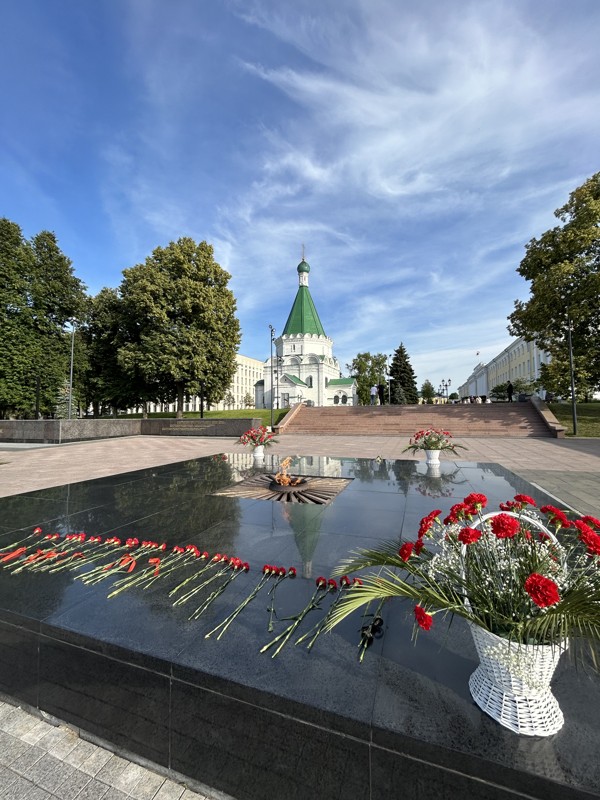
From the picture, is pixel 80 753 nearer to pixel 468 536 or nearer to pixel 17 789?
pixel 17 789

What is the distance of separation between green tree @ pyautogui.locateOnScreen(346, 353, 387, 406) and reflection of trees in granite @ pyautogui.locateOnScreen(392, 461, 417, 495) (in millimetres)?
59560

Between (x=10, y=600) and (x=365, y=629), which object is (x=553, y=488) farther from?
(x=10, y=600)

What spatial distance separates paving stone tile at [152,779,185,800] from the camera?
180cm

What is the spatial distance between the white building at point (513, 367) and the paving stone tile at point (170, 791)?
5059cm

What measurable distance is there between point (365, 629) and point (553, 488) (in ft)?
22.1

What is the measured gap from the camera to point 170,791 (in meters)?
1.84

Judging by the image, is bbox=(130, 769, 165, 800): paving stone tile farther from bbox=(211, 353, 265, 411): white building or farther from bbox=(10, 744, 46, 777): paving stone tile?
bbox=(211, 353, 265, 411): white building

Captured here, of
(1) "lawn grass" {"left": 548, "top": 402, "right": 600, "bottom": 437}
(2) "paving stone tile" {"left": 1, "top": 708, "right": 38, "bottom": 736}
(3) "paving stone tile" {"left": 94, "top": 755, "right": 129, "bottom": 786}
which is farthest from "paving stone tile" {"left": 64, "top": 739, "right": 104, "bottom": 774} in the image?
(1) "lawn grass" {"left": 548, "top": 402, "right": 600, "bottom": 437}

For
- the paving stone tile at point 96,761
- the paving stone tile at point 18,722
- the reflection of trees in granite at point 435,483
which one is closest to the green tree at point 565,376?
the reflection of trees in granite at point 435,483

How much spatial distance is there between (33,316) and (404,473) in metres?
30.4

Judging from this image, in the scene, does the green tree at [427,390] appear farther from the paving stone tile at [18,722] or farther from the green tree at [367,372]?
the paving stone tile at [18,722]

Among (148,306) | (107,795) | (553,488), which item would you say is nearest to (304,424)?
(148,306)

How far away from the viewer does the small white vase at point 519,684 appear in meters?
1.39

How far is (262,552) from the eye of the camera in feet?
11.7
